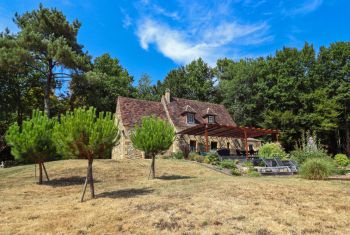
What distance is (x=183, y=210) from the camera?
347 inches

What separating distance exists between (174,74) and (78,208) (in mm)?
38912

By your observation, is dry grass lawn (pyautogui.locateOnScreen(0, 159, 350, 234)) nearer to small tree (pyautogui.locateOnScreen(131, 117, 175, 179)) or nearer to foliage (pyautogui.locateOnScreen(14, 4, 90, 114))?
small tree (pyautogui.locateOnScreen(131, 117, 175, 179))

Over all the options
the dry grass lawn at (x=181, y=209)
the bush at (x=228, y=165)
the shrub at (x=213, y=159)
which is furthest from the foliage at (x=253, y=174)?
the dry grass lawn at (x=181, y=209)

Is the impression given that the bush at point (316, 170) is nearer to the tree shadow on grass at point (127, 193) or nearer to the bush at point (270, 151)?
the tree shadow on grass at point (127, 193)

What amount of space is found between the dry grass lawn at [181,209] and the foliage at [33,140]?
4.76ft

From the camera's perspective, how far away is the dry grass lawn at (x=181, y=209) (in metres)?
7.58

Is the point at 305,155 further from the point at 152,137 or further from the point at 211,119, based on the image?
the point at 211,119

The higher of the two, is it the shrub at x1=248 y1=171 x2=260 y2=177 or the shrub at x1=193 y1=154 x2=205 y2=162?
the shrub at x1=193 y1=154 x2=205 y2=162

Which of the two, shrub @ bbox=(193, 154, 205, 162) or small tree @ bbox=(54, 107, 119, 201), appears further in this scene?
shrub @ bbox=(193, 154, 205, 162)

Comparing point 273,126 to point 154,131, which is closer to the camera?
point 154,131

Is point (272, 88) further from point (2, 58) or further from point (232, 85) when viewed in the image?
point (2, 58)

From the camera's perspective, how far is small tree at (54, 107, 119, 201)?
10.9 metres

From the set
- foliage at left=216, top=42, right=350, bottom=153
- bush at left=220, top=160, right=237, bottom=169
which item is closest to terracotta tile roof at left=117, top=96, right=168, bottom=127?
bush at left=220, top=160, right=237, bottom=169

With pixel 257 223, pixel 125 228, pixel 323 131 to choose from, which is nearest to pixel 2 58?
pixel 125 228
